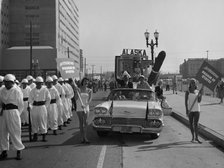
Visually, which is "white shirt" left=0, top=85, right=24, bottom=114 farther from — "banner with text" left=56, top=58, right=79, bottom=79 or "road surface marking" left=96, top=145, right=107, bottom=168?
"banner with text" left=56, top=58, right=79, bottom=79

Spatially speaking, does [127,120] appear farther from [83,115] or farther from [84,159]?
[84,159]

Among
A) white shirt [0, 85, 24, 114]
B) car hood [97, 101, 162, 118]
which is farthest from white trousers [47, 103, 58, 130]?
white shirt [0, 85, 24, 114]

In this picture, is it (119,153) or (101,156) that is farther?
(119,153)

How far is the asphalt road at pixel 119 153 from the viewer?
699cm

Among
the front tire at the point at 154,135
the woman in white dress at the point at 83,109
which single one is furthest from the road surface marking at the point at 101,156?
the front tire at the point at 154,135

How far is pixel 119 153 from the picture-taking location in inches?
314

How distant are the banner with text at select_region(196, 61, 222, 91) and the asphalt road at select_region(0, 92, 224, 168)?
1580mm

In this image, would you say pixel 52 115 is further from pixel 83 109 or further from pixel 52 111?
pixel 83 109

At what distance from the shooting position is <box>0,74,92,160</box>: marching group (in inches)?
290

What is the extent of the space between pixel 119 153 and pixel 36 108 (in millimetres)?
2827

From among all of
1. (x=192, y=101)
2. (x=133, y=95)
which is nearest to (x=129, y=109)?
(x=133, y=95)

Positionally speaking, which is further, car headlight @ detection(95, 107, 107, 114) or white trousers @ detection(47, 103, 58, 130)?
white trousers @ detection(47, 103, 58, 130)

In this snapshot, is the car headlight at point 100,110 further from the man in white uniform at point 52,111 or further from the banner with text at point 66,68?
the banner with text at point 66,68

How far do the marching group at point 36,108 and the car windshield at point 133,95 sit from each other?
1.36 meters
